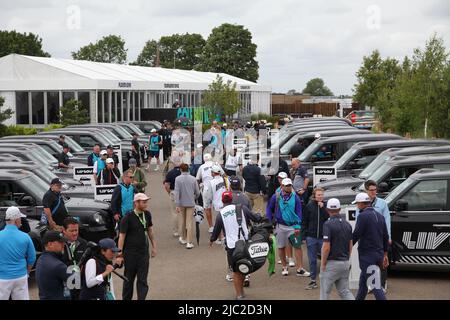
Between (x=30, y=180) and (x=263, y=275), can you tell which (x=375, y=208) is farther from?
(x=30, y=180)

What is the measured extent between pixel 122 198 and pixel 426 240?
5.68m

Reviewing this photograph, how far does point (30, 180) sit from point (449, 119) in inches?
732

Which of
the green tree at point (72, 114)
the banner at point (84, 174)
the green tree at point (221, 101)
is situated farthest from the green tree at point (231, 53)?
the banner at point (84, 174)

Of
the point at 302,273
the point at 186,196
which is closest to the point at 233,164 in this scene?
the point at 186,196

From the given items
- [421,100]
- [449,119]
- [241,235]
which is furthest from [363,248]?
[421,100]

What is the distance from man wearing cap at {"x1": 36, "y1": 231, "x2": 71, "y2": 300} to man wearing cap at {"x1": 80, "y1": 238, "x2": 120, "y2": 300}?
22 centimetres

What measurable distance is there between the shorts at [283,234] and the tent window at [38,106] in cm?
3337

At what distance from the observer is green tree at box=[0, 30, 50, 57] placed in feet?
325

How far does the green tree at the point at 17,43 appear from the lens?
99169 millimetres

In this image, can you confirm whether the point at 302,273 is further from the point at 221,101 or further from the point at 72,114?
the point at 221,101

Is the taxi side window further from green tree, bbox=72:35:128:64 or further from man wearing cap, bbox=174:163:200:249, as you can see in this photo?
green tree, bbox=72:35:128:64

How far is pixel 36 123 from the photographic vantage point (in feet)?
146

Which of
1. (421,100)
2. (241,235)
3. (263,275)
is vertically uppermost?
(421,100)

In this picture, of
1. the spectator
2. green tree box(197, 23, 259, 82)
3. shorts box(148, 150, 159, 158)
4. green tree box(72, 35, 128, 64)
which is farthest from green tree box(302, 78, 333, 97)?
the spectator
